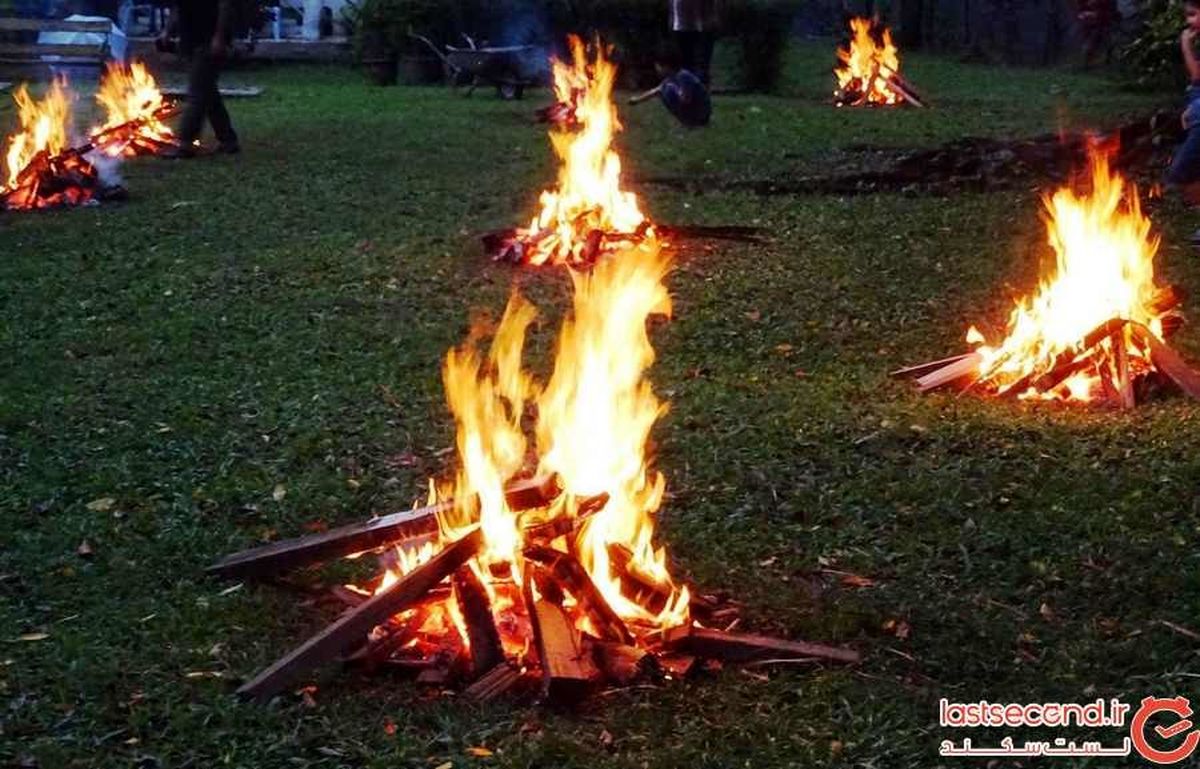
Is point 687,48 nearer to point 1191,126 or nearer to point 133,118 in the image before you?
point 133,118

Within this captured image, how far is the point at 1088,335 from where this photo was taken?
6906 millimetres

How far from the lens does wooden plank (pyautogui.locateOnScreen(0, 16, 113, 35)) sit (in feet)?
78.1

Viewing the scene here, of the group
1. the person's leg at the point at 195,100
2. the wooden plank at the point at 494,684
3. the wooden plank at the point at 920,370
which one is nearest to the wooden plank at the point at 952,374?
the wooden plank at the point at 920,370

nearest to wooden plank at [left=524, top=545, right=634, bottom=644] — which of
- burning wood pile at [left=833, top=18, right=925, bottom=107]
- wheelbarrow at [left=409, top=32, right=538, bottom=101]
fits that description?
burning wood pile at [left=833, top=18, right=925, bottom=107]

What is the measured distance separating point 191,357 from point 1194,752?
5.66m

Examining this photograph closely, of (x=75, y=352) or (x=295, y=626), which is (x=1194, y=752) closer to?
(x=295, y=626)

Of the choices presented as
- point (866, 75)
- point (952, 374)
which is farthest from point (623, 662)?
point (866, 75)

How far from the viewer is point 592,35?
23.5 m

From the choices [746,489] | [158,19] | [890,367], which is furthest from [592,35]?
[746,489]

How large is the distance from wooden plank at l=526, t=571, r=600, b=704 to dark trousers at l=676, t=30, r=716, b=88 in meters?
A: 14.6

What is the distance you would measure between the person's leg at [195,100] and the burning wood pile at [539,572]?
10.8m

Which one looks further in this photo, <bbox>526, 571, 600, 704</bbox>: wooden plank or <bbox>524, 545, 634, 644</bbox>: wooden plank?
<bbox>524, 545, 634, 644</bbox>: wooden plank

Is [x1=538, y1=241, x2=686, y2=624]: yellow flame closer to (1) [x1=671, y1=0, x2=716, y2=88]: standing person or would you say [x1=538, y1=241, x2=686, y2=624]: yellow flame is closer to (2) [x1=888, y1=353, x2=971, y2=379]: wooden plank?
(2) [x1=888, y1=353, x2=971, y2=379]: wooden plank

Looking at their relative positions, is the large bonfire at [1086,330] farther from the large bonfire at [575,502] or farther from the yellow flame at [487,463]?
the yellow flame at [487,463]
